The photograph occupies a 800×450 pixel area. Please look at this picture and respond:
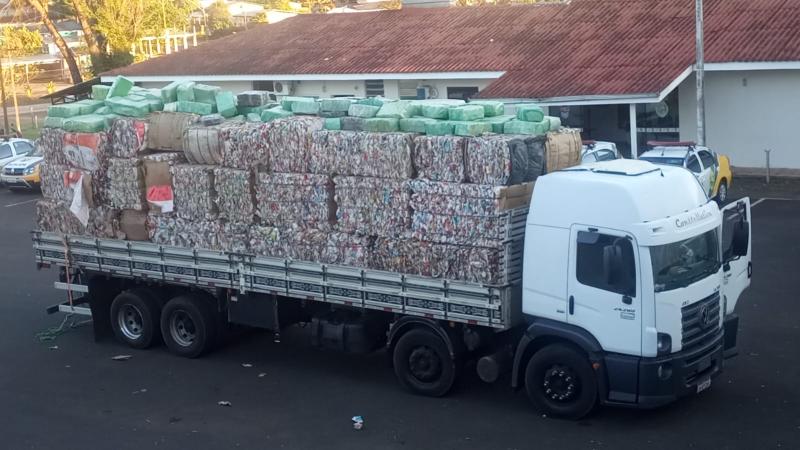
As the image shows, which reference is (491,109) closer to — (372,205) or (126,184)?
(372,205)

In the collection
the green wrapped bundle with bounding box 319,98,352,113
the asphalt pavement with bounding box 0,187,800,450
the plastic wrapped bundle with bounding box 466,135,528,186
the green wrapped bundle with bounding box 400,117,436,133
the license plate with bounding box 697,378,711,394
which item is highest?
the green wrapped bundle with bounding box 319,98,352,113

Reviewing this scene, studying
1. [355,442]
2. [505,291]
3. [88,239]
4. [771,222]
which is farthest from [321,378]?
[771,222]

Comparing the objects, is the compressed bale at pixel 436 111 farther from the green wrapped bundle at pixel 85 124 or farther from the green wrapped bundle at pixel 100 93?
the green wrapped bundle at pixel 100 93

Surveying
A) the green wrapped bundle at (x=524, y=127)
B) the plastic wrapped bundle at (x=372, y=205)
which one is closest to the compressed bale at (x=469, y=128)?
the green wrapped bundle at (x=524, y=127)

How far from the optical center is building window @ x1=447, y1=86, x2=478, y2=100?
111ft

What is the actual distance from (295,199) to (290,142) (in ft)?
2.40

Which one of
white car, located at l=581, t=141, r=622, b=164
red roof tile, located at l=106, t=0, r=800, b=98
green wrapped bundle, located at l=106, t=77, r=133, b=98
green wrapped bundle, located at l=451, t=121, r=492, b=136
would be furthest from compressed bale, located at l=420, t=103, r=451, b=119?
red roof tile, located at l=106, t=0, r=800, b=98

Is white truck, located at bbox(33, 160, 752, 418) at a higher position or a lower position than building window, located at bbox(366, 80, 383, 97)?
lower

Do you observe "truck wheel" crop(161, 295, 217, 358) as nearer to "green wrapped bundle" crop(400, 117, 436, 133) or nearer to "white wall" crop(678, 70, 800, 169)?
"green wrapped bundle" crop(400, 117, 436, 133)

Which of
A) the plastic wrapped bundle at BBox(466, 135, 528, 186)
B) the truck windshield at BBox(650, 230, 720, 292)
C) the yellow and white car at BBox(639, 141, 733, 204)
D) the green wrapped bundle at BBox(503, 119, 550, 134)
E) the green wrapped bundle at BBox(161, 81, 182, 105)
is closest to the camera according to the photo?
the truck windshield at BBox(650, 230, 720, 292)

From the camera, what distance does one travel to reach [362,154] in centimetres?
1252

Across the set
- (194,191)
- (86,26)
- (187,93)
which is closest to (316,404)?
(194,191)

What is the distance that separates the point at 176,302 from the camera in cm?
1456

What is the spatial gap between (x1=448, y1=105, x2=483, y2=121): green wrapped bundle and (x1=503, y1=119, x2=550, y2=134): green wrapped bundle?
0.38 meters
